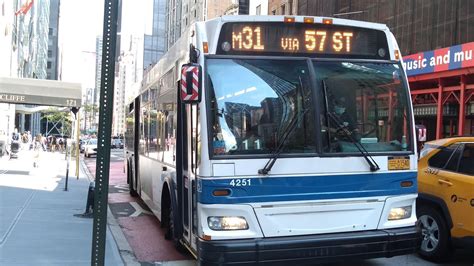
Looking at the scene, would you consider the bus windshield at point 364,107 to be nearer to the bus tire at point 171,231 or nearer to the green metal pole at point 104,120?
the bus tire at point 171,231

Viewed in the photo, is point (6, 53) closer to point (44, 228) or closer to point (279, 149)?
point (44, 228)

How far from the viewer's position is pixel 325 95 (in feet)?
17.4

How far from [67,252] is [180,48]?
3.19 metres

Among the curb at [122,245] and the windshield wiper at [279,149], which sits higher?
the windshield wiper at [279,149]

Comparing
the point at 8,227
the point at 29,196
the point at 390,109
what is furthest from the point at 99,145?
the point at 29,196

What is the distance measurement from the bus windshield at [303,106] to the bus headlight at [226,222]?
2.11 feet

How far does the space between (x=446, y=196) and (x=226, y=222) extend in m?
3.18

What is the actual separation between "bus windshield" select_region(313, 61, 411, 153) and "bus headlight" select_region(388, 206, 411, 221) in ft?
2.18

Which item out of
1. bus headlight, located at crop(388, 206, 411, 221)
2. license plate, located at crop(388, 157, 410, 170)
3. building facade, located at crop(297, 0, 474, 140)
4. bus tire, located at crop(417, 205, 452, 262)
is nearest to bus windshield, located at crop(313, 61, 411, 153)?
license plate, located at crop(388, 157, 410, 170)

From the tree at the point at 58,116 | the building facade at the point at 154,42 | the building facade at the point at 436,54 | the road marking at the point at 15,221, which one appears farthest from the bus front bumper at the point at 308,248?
the building facade at the point at 154,42

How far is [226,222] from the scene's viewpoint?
495cm

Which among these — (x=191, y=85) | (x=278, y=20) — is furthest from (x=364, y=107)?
(x=191, y=85)

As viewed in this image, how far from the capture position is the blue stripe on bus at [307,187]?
16.1 feet

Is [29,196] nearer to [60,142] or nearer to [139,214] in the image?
[139,214]
